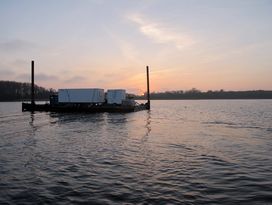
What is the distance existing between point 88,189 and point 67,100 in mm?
64667

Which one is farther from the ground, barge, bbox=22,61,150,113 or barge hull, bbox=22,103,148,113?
barge, bbox=22,61,150,113

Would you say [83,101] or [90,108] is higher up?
[83,101]

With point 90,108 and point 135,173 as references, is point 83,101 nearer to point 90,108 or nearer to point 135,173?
point 90,108

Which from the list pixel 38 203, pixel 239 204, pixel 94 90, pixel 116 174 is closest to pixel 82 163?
pixel 116 174

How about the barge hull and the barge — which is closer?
the barge hull

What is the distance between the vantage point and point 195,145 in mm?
21875

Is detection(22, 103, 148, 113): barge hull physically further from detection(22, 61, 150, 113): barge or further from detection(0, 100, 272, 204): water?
detection(0, 100, 272, 204): water

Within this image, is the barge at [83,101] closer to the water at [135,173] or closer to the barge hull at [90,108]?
the barge hull at [90,108]

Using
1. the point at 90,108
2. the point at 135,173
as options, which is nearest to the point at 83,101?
the point at 90,108

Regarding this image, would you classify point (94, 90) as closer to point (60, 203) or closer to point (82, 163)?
point (82, 163)

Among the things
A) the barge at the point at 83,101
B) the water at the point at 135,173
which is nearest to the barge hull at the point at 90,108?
the barge at the point at 83,101

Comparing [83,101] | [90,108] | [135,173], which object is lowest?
[135,173]

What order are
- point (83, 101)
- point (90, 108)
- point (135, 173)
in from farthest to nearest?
point (83, 101) < point (90, 108) < point (135, 173)

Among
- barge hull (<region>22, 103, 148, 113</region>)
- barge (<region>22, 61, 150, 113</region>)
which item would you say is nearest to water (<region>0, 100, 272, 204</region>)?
barge hull (<region>22, 103, 148, 113</region>)
